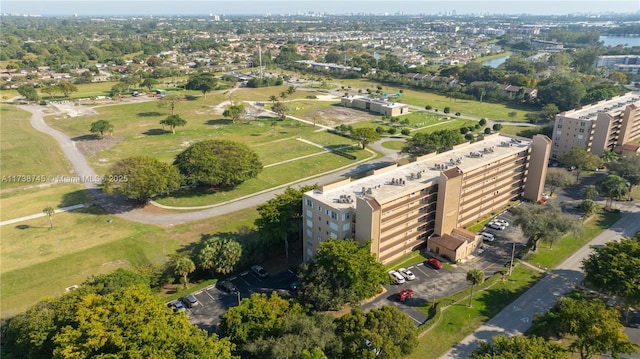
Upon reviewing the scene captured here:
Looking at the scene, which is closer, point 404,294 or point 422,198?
point 404,294

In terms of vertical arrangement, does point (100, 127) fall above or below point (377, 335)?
above

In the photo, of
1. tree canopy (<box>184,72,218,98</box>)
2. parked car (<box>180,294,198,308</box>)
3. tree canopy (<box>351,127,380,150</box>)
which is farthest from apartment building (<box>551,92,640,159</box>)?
tree canopy (<box>184,72,218,98</box>)

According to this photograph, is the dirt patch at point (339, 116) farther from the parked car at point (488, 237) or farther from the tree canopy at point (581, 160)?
the parked car at point (488, 237)

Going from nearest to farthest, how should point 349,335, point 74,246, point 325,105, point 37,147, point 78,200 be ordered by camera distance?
1. point 349,335
2. point 74,246
3. point 78,200
4. point 37,147
5. point 325,105

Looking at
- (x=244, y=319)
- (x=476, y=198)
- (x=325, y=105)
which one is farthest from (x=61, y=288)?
(x=325, y=105)

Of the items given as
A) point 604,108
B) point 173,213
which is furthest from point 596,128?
point 173,213

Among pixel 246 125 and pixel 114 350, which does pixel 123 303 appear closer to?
pixel 114 350

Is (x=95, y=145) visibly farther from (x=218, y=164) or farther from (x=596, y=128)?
(x=596, y=128)
